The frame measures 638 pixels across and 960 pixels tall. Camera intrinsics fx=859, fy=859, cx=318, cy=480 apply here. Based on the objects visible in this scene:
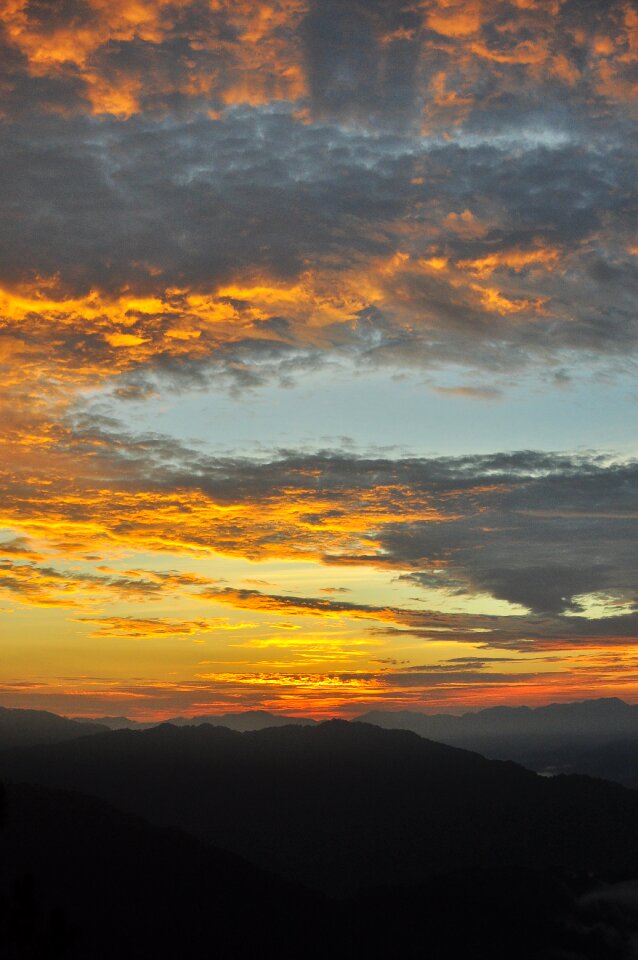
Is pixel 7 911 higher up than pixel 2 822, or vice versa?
pixel 2 822

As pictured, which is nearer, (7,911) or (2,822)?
(2,822)

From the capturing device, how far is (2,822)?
5097 centimetres

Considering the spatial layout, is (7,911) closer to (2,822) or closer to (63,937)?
(63,937)

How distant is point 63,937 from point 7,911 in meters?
4.81

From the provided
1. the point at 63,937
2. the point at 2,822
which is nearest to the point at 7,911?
the point at 63,937

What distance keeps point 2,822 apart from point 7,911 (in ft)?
31.9

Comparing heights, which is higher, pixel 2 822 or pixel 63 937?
pixel 2 822

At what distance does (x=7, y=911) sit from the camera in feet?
185

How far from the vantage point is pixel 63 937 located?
54219 millimetres

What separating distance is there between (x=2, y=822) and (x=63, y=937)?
31.3ft
